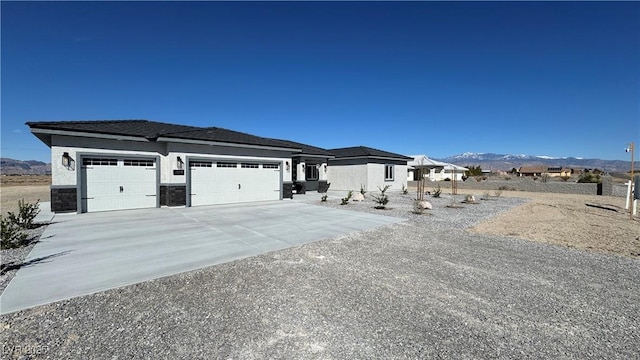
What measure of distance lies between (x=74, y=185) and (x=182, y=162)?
4.09 m

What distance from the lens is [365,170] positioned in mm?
24641

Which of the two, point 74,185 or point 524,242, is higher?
point 74,185

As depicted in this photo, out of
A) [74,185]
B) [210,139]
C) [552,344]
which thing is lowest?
[552,344]

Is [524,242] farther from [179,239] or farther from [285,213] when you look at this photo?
[179,239]

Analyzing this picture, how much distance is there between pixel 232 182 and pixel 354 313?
493 inches

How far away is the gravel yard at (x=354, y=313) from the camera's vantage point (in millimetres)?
2932

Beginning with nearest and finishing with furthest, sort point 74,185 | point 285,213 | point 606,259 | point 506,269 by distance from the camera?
point 506,269, point 606,259, point 74,185, point 285,213

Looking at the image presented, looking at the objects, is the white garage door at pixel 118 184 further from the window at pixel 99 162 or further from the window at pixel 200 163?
the window at pixel 200 163

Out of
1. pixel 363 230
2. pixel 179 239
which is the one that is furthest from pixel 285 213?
pixel 179 239

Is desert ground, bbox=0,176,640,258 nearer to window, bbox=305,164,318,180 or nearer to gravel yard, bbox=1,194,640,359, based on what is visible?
gravel yard, bbox=1,194,640,359

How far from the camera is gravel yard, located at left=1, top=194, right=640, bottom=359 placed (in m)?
2.93

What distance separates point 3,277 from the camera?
4.64 m

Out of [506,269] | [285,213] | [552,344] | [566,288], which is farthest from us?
[285,213]

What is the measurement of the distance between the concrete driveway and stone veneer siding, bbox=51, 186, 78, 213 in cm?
50
